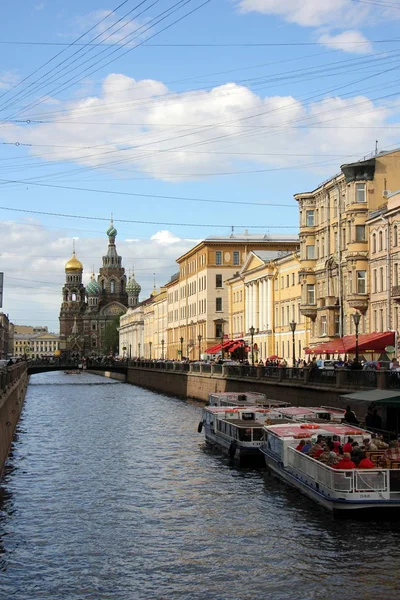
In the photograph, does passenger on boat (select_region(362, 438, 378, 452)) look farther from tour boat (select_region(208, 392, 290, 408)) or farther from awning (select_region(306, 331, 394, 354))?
awning (select_region(306, 331, 394, 354))

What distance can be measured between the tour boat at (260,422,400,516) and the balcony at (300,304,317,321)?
4082cm

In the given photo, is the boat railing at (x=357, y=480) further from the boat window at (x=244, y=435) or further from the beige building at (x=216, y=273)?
the beige building at (x=216, y=273)

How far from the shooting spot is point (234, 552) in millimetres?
21797

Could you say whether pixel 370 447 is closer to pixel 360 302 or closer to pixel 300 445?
pixel 300 445


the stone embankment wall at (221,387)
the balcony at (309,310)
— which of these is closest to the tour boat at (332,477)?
the stone embankment wall at (221,387)

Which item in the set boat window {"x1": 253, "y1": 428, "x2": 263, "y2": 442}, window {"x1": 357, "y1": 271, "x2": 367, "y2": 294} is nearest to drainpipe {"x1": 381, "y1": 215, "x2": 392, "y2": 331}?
window {"x1": 357, "y1": 271, "x2": 367, "y2": 294}

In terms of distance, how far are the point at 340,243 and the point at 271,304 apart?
22.8m

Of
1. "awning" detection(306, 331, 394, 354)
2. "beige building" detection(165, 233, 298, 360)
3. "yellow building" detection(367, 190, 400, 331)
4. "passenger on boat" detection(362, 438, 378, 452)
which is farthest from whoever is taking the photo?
"beige building" detection(165, 233, 298, 360)

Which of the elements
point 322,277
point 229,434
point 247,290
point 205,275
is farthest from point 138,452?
point 205,275

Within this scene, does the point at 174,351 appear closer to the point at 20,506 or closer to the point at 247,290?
the point at 247,290

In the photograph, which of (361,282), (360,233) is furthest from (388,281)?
(360,233)

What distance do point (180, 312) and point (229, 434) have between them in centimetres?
10200

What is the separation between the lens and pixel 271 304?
3529 inches

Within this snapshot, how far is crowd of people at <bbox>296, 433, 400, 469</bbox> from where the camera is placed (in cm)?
2448
